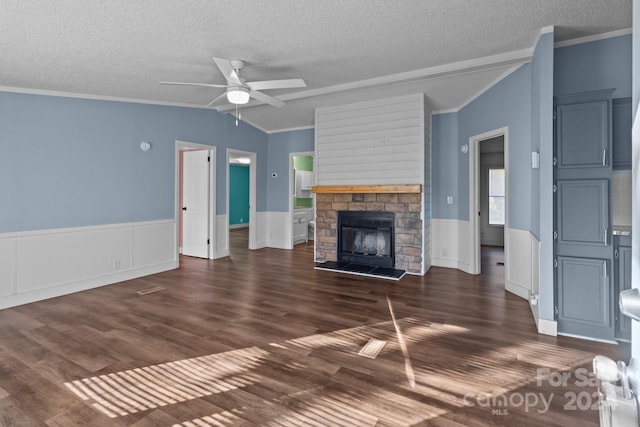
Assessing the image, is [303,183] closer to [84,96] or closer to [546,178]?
[84,96]

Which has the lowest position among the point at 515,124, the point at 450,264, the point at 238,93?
the point at 450,264

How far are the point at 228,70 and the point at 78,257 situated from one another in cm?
322

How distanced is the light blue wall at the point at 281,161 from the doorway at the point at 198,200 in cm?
168

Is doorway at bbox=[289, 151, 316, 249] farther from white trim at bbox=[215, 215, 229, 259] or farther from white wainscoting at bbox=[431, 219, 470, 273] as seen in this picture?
white wainscoting at bbox=[431, 219, 470, 273]

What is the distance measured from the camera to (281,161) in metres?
7.31

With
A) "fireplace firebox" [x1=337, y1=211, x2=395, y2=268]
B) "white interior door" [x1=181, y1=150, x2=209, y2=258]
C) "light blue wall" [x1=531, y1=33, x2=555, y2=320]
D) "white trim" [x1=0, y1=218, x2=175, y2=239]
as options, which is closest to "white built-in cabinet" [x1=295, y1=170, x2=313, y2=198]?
"white interior door" [x1=181, y1=150, x2=209, y2=258]

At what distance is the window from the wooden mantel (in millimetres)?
4307

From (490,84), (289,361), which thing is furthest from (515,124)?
(289,361)

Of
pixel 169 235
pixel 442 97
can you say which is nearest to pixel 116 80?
pixel 169 235

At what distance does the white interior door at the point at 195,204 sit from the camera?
20.0 ft

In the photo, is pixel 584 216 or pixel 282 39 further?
pixel 282 39

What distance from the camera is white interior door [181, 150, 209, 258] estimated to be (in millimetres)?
6094

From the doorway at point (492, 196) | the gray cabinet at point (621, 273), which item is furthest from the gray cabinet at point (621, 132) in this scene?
the doorway at point (492, 196)

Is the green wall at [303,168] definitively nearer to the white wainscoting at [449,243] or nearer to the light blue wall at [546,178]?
the white wainscoting at [449,243]
